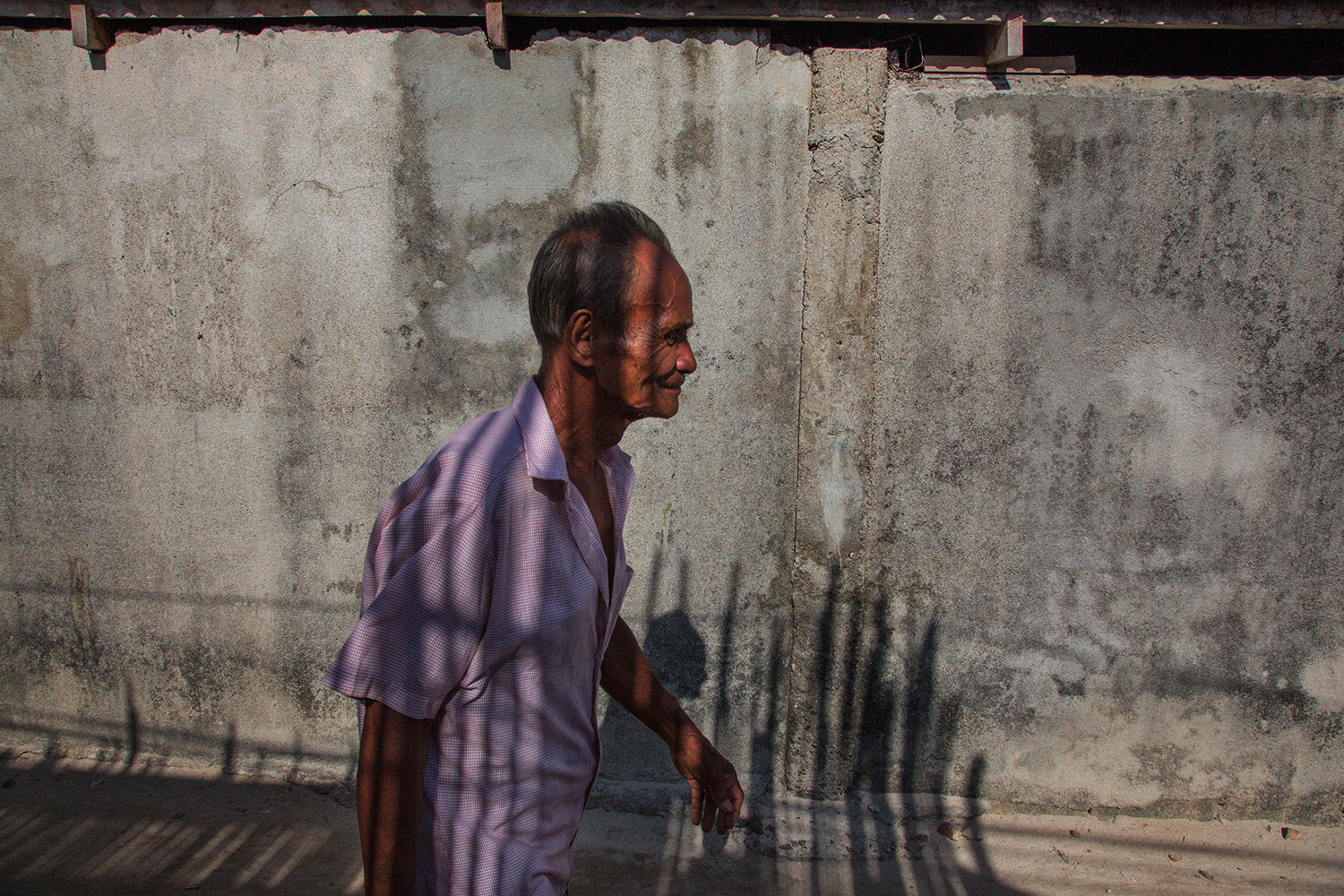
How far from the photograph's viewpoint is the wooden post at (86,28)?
2.97 meters

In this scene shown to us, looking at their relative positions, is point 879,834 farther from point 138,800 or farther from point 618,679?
point 138,800

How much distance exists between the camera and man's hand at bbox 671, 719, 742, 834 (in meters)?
1.72

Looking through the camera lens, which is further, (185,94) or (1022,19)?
(185,94)

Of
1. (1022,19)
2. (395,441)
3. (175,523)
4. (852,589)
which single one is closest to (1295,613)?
(852,589)

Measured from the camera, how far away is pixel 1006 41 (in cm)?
284

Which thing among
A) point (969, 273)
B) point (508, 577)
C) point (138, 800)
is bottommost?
point (138, 800)

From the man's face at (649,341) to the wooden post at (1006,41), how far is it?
2076mm

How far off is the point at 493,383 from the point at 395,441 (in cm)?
47

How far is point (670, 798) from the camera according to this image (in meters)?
3.30

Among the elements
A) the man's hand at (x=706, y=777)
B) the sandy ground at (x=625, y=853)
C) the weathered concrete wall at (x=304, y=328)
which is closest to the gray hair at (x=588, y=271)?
the man's hand at (x=706, y=777)

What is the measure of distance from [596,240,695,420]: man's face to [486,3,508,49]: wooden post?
1.86m

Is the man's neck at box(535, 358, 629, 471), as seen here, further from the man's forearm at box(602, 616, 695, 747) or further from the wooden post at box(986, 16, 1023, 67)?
the wooden post at box(986, 16, 1023, 67)

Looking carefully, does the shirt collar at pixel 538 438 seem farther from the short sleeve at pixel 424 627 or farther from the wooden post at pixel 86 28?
the wooden post at pixel 86 28

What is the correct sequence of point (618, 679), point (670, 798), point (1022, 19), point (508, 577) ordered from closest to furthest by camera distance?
point (508, 577) → point (618, 679) → point (1022, 19) → point (670, 798)
